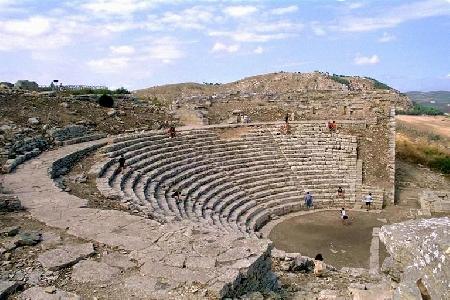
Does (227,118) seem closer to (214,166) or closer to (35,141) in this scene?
(214,166)

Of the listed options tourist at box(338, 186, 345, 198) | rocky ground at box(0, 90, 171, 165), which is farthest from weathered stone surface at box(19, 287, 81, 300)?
tourist at box(338, 186, 345, 198)

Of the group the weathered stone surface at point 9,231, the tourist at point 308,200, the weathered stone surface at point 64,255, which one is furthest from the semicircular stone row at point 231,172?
the weathered stone surface at point 64,255

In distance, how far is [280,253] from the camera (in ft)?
30.3

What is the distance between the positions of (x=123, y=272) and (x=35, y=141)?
11707 mm

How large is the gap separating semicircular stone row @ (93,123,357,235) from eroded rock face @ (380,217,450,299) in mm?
7540

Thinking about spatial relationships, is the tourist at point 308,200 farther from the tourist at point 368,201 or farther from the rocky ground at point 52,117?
the rocky ground at point 52,117

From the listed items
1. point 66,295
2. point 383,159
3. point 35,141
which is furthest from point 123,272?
point 383,159

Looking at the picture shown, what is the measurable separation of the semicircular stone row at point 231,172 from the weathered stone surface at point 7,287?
15.7ft

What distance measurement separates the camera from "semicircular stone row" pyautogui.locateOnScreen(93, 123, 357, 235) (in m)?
13.8

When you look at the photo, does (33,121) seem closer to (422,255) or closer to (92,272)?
(92,272)

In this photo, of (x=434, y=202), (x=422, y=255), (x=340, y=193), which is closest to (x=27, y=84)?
(x=340, y=193)

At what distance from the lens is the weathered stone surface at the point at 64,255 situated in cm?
652

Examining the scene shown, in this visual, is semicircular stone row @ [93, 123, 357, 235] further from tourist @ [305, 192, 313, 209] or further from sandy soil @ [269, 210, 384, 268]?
sandy soil @ [269, 210, 384, 268]

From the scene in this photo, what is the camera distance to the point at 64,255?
6859 millimetres
